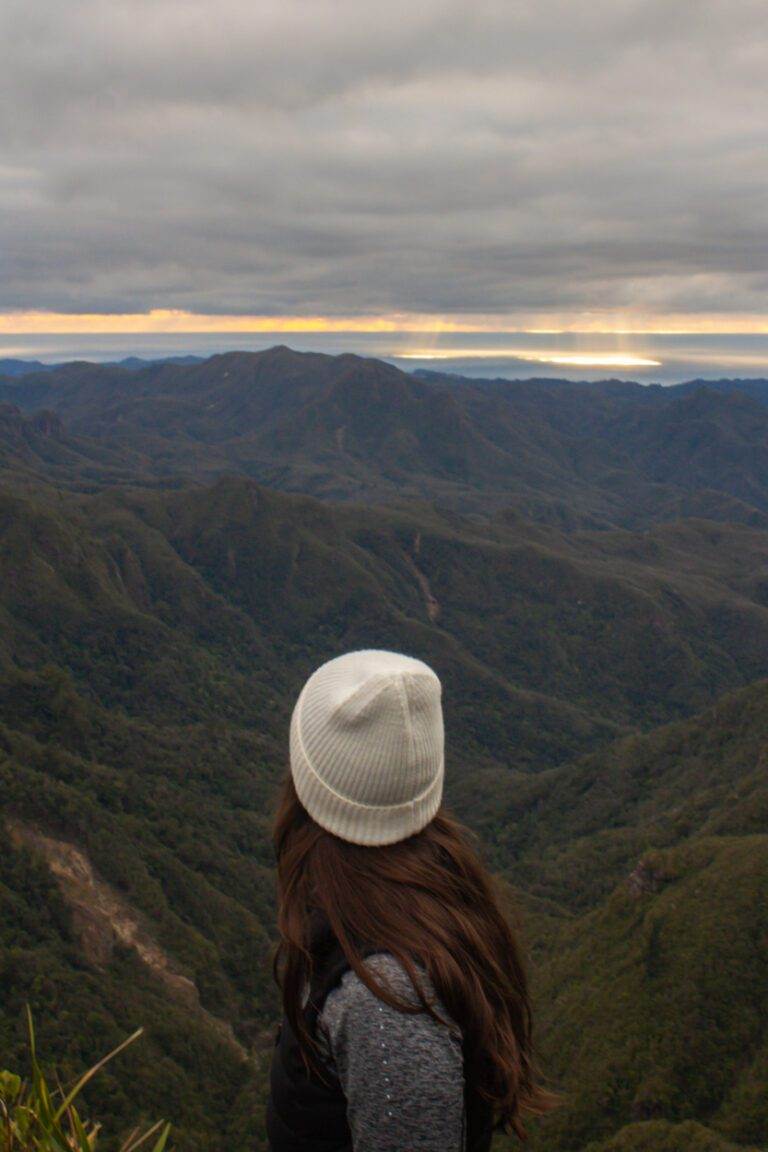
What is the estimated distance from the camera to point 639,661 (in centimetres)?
15288

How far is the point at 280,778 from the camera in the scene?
377 inches

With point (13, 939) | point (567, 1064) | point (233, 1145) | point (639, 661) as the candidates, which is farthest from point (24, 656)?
point (639, 661)

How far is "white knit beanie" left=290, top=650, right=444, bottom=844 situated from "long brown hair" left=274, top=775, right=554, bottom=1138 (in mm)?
174

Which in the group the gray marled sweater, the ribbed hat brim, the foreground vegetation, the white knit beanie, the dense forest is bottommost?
the dense forest

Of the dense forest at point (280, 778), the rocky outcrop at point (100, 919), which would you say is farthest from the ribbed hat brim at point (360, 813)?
the rocky outcrop at point (100, 919)

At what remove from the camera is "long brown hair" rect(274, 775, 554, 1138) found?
3.27 m

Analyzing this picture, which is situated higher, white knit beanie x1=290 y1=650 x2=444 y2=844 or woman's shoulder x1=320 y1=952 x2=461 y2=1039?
white knit beanie x1=290 y1=650 x2=444 y2=844

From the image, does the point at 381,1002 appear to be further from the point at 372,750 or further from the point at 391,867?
the point at 372,750

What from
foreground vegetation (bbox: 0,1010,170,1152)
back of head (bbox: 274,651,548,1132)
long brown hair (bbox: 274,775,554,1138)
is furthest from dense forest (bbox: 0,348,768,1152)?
foreground vegetation (bbox: 0,1010,170,1152)

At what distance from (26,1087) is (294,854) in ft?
7.65

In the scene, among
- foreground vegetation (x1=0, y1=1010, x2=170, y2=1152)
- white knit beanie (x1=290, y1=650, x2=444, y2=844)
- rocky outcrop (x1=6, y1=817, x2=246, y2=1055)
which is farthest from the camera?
rocky outcrop (x1=6, y1=817, x2=246, y2=1055)

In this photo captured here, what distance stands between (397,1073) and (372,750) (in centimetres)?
125

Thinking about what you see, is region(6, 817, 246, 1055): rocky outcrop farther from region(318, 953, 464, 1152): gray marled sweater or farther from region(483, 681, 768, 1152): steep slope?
region(318, 953, 464, 1152): gray marled sweater

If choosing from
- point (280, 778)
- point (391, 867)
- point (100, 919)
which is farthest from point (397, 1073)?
point (100, 919)
